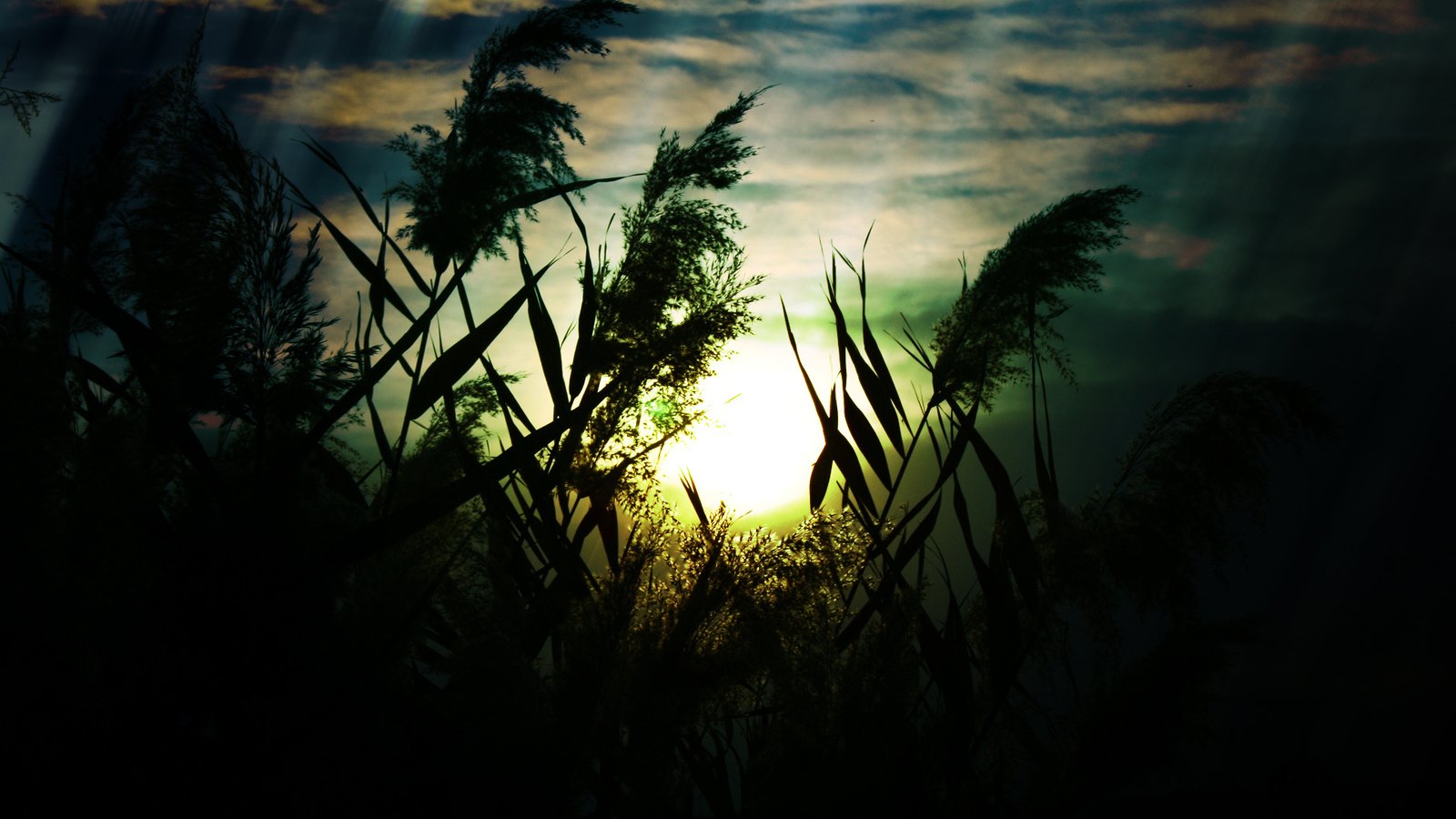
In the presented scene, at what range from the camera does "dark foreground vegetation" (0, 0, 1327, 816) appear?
943 mm

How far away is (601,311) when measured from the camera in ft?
5.76

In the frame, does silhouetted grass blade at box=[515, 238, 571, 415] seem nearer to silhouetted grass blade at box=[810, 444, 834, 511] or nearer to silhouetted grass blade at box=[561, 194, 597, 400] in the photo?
silhouetted grass blade at box=[561, 194, 597, 400]

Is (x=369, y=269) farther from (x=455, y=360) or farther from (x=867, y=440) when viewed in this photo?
(x=867, y=440)

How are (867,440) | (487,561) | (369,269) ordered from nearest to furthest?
(487,561)
(369,269)
(867,440)

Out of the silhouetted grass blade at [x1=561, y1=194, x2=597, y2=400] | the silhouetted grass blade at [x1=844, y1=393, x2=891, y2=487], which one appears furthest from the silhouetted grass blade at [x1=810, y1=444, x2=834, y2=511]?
the silhouetted grass blade at [x1=561, y1=194, x2=597, y2=400]

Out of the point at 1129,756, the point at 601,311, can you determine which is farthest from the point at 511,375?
the point at 1129,756

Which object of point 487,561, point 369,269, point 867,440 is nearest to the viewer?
point 487,561

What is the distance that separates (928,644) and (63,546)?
1444 mm

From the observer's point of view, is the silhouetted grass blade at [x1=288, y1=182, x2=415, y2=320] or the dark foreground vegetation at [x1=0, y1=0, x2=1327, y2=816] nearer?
the dark foreground vegetation at [x1=0, y1=0, x2=1327, y2=816]

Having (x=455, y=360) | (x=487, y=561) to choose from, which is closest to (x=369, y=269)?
(x=455, y=360)

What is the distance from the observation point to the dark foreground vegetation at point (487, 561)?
0.94m

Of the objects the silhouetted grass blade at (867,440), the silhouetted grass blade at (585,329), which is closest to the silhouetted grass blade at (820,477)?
the silhouetted grass blade at (867,440)

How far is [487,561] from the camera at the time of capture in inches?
48.4

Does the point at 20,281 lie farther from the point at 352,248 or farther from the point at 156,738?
the point at 156,738
